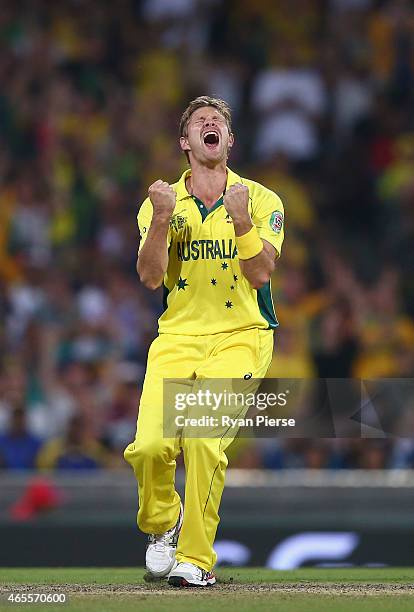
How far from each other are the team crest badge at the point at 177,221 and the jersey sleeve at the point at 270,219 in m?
0.32

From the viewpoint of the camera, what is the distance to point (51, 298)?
12.1 meters

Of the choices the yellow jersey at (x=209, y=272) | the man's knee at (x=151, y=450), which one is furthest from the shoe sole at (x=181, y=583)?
the yellow jersey at (x=209, y=272)

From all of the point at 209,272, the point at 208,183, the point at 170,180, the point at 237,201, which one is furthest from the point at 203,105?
the point at 170,180

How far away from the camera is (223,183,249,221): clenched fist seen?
19.4ft

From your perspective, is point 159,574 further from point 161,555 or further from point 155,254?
point 155,254

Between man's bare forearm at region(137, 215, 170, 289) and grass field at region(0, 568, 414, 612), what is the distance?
52.8 inches

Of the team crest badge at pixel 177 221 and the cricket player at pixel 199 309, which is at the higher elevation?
the team crest badge at pixel 177 221

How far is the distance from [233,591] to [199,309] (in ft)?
4.14

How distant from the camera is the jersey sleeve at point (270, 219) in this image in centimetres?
625

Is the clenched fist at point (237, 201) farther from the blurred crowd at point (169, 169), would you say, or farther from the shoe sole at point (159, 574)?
the blurred crowd at point (169, 169)

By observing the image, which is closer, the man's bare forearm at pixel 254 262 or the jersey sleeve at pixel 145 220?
the man's bare forearm at pixel 254 262

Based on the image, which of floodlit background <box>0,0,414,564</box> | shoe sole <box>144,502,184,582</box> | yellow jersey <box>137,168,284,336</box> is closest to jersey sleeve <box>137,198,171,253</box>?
yellow jersey <box>137,168,284,336</box>

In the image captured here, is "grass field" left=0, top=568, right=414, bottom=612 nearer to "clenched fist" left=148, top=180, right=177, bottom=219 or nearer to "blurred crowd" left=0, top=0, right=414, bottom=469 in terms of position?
"clenched fist" left=148, top=180, right=177, bottom=219

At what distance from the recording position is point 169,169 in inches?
513
